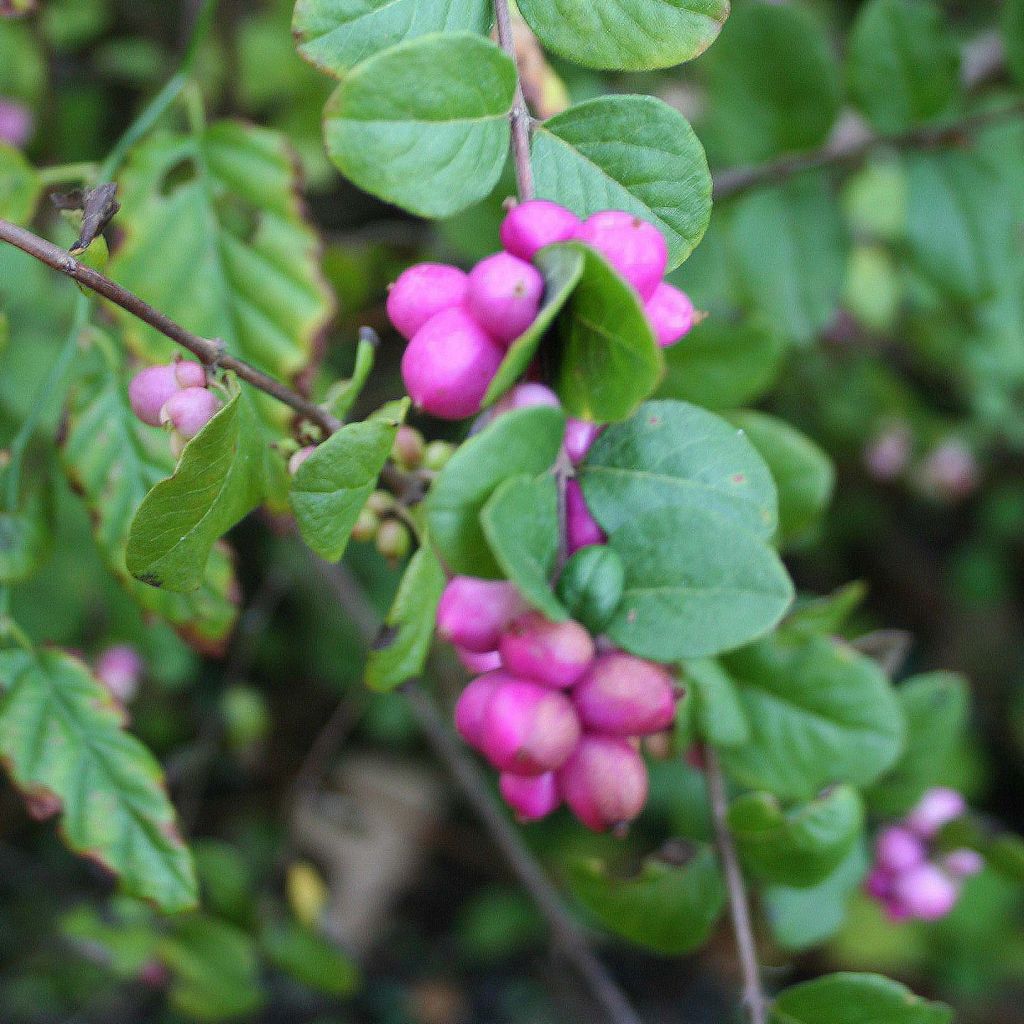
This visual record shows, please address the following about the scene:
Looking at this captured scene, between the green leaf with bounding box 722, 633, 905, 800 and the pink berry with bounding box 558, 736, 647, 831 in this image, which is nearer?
the pink berry with bounding box 558, 736, 647, 831

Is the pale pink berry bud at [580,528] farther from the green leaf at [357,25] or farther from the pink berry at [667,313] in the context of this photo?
the green leaf at [357,25]

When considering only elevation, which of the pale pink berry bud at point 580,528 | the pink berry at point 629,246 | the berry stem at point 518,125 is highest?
the berry stem at point 518,125

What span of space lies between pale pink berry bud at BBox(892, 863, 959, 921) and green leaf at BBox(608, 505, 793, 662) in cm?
88

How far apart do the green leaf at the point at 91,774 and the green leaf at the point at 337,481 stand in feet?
1.23

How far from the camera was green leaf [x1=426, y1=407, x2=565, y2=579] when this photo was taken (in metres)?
0.50

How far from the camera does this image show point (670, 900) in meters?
0.97

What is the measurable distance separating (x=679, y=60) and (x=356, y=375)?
0.30 metres

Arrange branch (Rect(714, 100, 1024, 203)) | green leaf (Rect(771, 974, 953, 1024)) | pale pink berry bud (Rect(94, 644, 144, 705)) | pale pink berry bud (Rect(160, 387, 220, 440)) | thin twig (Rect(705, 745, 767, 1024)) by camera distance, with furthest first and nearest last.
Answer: pale pink berry bud (Rect(94, 644, 144, 705)), branch (Rect(714, 100, 1024, 203)), thin twig (Rect(705, 745, 767, 1024)), green leaf (Rect(771, 974, 953, 1024)), pale pink berry bud (Rect(160, 387, 220, 440))

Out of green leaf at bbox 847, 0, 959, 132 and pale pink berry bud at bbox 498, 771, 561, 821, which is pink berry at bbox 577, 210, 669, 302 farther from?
green leaf at bbox 847, 0, 959, 132

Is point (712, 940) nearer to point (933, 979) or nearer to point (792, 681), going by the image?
point (933, 979)

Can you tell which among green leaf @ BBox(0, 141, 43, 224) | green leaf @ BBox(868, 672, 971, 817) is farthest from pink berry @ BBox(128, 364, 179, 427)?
green leaf @ BBox(868, 672, 971, 817)

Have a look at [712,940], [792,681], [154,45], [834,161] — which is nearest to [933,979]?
[712,940]

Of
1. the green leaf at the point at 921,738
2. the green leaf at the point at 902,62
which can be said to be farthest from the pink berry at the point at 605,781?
the green leaf at the point at 902,62

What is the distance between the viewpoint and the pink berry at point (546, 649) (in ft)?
1.82
